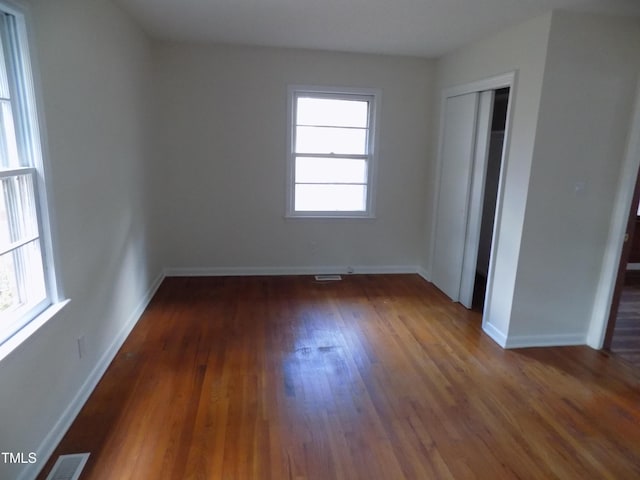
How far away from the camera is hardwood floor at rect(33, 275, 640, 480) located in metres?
1.97

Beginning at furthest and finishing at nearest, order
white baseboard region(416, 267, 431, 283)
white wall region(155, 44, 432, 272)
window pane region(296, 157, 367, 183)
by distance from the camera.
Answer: white baseboard region(416, 267, 431, 283) < window pane region(296, 157, 367, 183) < white wall region(155, 44, 432, 272)

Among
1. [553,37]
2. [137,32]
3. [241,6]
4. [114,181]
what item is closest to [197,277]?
[114,181]

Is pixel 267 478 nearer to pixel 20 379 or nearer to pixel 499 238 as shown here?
pixel 20 379

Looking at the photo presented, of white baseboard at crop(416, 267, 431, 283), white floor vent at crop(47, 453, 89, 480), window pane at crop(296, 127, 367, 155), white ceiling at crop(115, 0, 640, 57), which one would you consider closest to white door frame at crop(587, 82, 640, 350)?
white ceiling at crop(115, 0, 640, 57)

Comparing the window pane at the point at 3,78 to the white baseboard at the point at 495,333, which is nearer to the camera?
the window pane at the point at 3,78

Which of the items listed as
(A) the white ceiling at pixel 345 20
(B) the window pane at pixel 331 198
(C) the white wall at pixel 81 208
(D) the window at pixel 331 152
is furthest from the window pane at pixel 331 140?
(C) the white wall at pixel 81 208

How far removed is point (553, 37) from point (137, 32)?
3.25m

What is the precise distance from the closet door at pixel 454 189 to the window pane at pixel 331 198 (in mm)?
897

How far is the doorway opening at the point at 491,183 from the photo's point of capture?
13.9ft

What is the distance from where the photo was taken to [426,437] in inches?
85.1

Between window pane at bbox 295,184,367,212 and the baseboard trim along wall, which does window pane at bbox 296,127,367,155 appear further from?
the baseboard trim along wall

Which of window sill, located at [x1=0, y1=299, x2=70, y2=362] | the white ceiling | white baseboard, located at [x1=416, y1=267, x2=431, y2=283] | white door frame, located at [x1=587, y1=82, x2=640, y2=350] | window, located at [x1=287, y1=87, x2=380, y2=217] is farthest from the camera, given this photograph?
white baseboard, located at [x1=416, y1=267, x2=431, y2=283]

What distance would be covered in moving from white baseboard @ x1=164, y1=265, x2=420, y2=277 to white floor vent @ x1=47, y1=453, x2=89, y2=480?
2729 mm

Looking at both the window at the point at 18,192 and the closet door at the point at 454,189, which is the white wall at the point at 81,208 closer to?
the window at the point at 18,192
